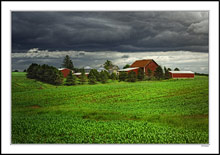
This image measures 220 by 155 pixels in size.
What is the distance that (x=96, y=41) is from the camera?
28.2 feet

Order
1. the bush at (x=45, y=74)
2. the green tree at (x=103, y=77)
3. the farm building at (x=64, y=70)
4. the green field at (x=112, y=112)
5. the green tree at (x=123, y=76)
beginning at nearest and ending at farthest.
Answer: the green field at (x=112, y=112), the bush at (x=45, y=74), the farm building at (x=64, y=70), the green tree at (x=103, y=77), the green tree at (x=123, y=76)

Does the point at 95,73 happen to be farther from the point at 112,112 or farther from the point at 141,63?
the point at 141,63

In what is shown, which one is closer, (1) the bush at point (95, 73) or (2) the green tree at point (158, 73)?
(1) the bush at point (95, 73)

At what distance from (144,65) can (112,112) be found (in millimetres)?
2340

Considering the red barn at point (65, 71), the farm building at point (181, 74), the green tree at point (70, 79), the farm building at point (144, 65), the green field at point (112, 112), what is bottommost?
the green field at point (112, 112)

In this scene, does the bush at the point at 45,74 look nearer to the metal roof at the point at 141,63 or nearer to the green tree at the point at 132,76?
the green tree at the point at 132,76

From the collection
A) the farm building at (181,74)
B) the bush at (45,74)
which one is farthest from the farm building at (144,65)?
the bush at (45,74)

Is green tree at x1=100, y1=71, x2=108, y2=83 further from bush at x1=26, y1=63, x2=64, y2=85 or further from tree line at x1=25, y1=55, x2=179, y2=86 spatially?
bush at x1=26, y1=63, x2=64, y2=85

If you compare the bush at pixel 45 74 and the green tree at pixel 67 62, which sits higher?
the green tree at pixel 67 62

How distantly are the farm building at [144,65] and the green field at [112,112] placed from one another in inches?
22.7

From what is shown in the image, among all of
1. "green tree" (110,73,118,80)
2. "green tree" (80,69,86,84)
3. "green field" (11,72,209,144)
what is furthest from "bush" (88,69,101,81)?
"green tree" (110,73,118,80)

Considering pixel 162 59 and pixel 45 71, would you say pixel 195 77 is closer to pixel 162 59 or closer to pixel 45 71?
pixel 162 59

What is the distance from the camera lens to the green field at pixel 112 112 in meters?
7.36

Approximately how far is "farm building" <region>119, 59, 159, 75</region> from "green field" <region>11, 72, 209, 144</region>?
58 cm
